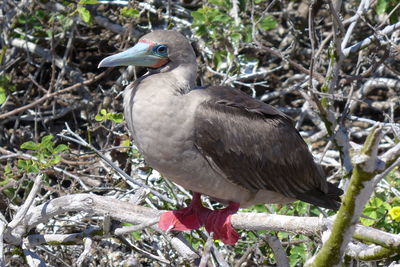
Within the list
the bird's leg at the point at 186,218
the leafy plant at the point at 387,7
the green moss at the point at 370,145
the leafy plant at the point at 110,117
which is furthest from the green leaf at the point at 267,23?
the green moss at the point at 370,145

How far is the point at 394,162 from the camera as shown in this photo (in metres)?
2.55

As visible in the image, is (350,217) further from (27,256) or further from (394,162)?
(27,256)

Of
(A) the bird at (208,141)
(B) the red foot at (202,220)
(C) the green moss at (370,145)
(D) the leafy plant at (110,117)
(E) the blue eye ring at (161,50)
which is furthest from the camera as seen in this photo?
(D) the leafy plant at (110,117)

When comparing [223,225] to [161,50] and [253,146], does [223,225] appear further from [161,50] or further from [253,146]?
[161,50]

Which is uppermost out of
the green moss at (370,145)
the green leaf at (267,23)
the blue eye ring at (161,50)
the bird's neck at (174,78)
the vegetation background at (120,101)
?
the green moss at (370,145)

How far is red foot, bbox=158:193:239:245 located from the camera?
395cm

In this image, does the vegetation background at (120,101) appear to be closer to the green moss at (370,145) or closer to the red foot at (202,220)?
the red foot at (202,220)

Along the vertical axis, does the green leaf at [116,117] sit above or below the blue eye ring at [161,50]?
below

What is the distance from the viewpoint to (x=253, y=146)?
416 centimetres

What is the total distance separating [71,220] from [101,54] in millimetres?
1829

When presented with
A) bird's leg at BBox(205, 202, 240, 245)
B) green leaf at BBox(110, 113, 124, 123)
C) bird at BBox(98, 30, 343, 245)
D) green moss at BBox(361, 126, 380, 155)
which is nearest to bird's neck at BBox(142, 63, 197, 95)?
bird at BBox(98, 30, 343, 245)

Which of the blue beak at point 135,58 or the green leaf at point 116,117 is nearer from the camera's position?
the blue beak at point 135,58

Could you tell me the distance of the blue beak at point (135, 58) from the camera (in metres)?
3.92

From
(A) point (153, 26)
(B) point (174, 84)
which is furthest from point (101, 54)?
(B) point (174, 84)
